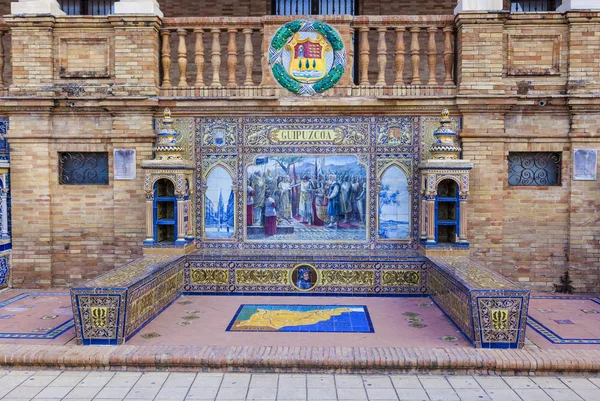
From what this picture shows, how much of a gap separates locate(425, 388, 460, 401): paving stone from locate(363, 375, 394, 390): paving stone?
40 cm

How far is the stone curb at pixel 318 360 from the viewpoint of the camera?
19.5 ft

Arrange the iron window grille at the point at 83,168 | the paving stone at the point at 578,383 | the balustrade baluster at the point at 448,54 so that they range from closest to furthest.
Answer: the paving stone at the point at 578,383 → the balustrade baluster at the point at 448,54 → the iron window grille at the point at 83,168

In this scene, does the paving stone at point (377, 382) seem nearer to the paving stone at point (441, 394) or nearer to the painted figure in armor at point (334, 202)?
the paving stone at point (441, 394)

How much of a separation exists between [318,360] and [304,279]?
3.09 meters

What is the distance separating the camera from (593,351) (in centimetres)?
620

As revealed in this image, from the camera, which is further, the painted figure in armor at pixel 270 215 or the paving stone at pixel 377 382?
the painted figure in armor at pixel 270 215

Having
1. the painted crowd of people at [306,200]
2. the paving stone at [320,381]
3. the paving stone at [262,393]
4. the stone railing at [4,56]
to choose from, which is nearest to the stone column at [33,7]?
the stone railing at [4,56]

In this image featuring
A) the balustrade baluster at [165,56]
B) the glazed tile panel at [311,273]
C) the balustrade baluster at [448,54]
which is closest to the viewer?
the glazed tile panel at [311,273]

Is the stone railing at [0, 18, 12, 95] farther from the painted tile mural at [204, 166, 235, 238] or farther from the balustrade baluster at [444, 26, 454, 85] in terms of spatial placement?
the balustrade baluster at [444, 26, 454, 85]

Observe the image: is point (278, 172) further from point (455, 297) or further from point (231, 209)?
point (455, 297)

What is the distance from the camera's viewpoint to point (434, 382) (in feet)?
18.9

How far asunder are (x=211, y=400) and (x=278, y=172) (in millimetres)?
4836

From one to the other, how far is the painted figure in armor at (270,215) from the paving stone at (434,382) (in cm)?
427

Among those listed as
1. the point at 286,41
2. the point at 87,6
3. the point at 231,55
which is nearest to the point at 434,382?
the point at 286,41
